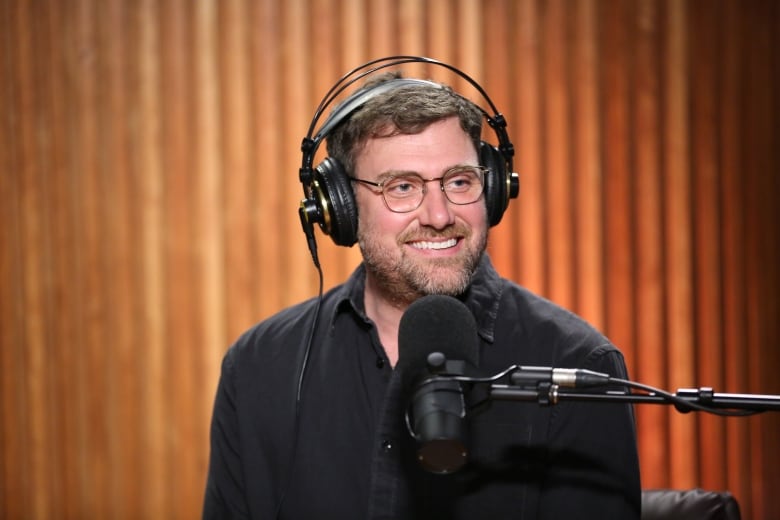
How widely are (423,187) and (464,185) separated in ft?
0.27

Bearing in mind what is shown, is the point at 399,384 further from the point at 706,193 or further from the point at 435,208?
the point at 706,193

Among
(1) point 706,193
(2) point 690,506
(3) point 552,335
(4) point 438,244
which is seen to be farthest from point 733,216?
(4) point 438,244

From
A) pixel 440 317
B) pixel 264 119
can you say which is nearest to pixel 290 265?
pixel 264 119

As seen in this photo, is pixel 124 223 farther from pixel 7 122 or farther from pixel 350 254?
pixel 350 254

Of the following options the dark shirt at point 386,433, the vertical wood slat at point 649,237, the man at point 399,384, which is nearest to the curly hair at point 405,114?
the man at point 399,384

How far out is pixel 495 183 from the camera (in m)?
1.66

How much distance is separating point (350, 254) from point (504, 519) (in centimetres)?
126

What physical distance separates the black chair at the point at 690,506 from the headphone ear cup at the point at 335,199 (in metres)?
0.93

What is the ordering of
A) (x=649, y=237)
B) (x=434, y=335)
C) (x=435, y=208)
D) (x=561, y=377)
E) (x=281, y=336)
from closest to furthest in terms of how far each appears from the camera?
(x=561, y=377) → (x=434, y=335) → (x=435, y=208) → (x=281, y=336) → (x=649, y=237)

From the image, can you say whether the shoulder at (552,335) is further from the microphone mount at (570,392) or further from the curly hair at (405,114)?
the microphone mount at (570,392)

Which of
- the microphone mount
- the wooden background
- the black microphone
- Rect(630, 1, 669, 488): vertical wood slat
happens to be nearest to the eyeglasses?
the black microphone

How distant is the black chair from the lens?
1.88 metres

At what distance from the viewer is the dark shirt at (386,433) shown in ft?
4.98

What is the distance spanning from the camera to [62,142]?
2756 mm
